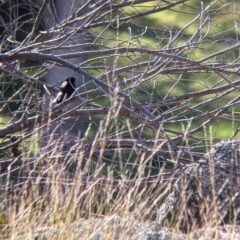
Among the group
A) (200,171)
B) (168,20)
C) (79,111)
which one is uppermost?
(168,20)

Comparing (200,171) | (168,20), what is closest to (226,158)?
(200,171)

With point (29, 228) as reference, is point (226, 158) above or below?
above

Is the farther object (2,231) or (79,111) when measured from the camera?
(79,111)

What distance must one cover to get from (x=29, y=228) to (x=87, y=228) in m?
0.33

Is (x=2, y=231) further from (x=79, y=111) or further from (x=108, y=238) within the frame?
(x=79, y=111)

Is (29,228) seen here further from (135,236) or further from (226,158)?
(226,158)

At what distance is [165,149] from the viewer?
544cm

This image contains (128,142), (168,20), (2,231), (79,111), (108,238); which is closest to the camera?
(108,238)

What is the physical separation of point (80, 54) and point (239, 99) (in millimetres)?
1673

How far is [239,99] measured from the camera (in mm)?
5465

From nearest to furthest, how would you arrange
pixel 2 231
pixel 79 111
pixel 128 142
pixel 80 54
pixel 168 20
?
pixel 2 231 → pixel 80 54 → pixel 79 111 → pixel 128 142 → pixel 168 20

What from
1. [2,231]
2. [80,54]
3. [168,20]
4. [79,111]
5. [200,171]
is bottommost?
[2,231]

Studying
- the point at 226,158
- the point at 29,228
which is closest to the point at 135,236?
the point at 29,228

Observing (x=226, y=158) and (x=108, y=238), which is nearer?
(x=108, y=238)
